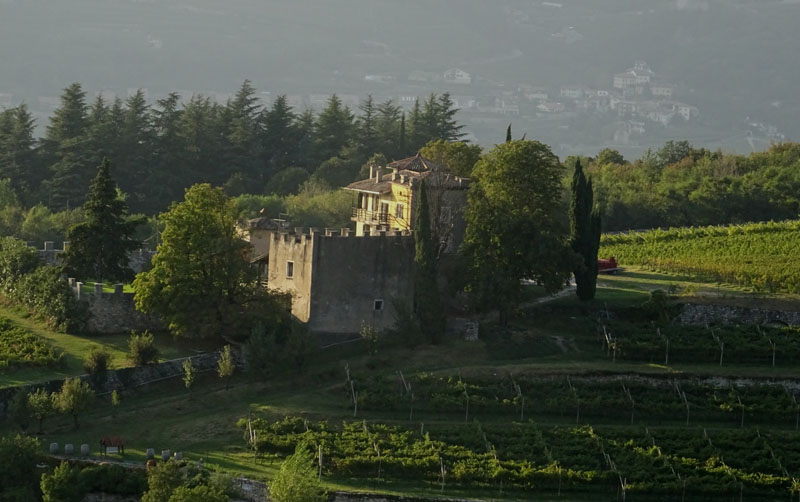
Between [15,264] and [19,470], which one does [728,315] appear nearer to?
[15,264]

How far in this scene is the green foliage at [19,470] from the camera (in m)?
43.4

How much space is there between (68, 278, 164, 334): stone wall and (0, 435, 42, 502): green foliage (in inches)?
505

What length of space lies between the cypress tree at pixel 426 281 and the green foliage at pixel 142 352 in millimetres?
9613

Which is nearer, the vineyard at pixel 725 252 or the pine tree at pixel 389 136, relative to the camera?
the vineyard at pixel 725 252

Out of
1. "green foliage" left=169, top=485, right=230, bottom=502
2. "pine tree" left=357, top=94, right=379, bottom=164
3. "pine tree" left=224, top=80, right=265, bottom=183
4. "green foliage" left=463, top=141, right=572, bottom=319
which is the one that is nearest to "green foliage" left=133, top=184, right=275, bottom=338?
"green foliage" left=463, top=141, right=572, bottom=319

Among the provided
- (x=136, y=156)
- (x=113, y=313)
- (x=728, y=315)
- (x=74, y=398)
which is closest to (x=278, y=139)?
(x=136, y=156)

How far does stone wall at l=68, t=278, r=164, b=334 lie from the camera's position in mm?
57594

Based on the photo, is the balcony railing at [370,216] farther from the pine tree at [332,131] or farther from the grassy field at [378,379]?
the pine tree at [332,131]

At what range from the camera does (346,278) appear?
57.9 metres

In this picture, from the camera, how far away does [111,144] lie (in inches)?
3538

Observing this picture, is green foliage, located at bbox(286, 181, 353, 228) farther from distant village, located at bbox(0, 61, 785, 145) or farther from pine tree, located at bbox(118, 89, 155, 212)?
distant village, located at bbox(0, 61, 785, 145)

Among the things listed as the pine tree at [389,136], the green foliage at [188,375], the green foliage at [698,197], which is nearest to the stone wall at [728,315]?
the green foliage at [188,375]

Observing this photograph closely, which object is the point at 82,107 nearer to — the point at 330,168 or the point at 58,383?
the point at 330,168

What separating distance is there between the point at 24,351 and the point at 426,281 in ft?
46.4
